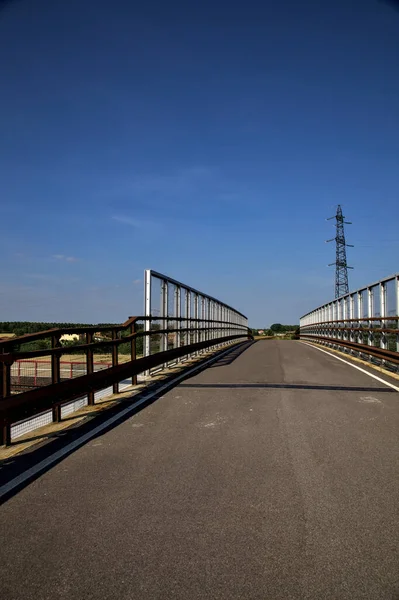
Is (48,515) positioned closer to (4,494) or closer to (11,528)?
(11,528)

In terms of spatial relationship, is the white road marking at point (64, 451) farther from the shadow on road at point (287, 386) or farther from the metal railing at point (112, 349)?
the shadow on road at point (287, 386)

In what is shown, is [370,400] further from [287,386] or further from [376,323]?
[376,323]

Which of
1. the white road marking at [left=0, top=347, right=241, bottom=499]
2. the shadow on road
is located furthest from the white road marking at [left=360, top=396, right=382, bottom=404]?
the white road marking at [left=0, top=347, right=241, bottom=499]

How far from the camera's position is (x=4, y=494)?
403cm

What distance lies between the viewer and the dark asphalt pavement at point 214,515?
2.74 metres

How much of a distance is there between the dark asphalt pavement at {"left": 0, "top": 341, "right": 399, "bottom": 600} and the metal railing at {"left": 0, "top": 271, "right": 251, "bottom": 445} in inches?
36.1

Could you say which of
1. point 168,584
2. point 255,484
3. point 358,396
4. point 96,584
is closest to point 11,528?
point 96,584

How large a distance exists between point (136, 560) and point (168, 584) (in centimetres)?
32

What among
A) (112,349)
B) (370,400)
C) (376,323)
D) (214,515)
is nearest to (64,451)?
(214,515)

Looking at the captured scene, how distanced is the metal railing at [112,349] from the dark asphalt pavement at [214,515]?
92 centimetres

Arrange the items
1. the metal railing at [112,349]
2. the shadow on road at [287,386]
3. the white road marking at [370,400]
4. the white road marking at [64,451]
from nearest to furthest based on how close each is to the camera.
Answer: the white road marking at [64,451] < the metal railing at [112,349] < the white road marking at [370,400] < the shadow on road at [287,386]

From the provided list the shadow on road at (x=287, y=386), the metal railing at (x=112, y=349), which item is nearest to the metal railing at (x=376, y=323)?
the shadow on road at (x=287, y=386)

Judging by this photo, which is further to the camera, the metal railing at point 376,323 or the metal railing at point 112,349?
the metal railing at point 376,323

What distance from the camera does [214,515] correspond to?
3.59 metres
